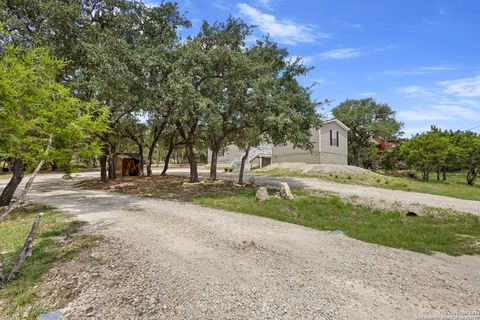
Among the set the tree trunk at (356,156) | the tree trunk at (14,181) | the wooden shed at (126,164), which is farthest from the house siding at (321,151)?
the tree trunk at (14,181)

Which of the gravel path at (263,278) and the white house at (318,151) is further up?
the white house at (318,151)

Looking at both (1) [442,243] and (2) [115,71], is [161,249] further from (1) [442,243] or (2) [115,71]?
(2) [115,71]

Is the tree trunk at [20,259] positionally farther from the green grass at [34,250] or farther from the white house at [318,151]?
the white house at [318,151]

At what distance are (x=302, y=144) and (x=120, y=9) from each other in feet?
42.0

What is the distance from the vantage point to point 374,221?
28.4 ft

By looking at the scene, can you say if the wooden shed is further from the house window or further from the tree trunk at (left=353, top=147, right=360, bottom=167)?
the tree trunk at (left=353, top=147, right=360, bottom=167)

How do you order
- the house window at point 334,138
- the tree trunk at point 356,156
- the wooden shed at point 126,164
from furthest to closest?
the tree trunk at point 356,156
the house window at point 334,138
the wooden shed at point 126,164

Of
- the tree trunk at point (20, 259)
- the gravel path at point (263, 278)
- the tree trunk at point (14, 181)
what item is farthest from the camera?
the tree trunk at point (14, 181)

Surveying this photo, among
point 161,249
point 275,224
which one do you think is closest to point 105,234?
point 161,249

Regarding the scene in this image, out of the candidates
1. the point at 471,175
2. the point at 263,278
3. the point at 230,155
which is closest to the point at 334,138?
the point at 471,175

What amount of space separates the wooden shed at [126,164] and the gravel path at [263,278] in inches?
724

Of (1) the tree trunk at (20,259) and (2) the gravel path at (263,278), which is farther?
(1) the tree trunk at (20,259)

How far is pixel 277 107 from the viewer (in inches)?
519

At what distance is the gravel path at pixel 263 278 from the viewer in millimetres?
3594
